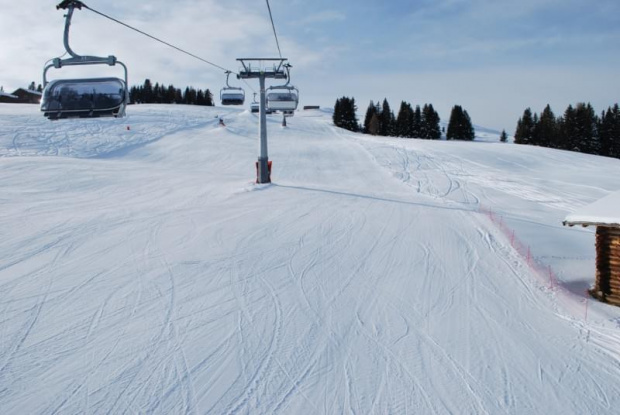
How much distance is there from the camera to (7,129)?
24750 mm

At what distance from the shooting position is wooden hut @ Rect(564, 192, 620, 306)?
24.9 feet

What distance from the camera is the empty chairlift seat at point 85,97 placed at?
654 centimetres

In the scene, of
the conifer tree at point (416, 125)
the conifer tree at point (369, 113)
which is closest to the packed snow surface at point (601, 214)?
the conifer tree at point (416, 125)

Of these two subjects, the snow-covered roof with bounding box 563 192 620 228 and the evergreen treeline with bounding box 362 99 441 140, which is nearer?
the snow-covered roof with bounding box 563 192 620 228

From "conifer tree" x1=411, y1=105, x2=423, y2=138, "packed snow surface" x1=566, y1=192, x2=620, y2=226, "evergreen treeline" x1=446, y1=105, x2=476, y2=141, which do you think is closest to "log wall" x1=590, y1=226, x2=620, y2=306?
"packed snow surface" x1=566, y1=192, x2=620, y2=226

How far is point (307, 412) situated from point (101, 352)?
2.69 metres

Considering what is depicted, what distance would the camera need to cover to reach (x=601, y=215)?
7672 mm

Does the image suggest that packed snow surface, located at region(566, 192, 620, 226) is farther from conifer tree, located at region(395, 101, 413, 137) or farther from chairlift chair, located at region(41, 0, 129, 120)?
conifer tree, located at region(395, 101, 413, 137)

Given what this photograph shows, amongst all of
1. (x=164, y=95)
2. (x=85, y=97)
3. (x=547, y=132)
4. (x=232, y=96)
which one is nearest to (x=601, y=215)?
(x=85, y=97)

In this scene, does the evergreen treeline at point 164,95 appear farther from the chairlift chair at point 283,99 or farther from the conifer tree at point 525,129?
the chairlift chair at point 283,99

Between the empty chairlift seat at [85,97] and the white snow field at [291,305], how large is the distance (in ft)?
9.18

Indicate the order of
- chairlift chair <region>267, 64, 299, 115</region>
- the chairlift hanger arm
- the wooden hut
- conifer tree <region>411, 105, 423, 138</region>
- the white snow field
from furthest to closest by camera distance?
1. conifer tree <region>411, 105, 423, 138</region>
2. chairlift chair <region>267, 64, 299, 115</region>
3. the wooden hut
4. the chairlift hanger arm
5. the white snow field

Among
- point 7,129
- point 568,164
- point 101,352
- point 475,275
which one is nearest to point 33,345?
point 101,352

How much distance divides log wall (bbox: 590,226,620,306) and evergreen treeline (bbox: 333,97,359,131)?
63.8 meters
